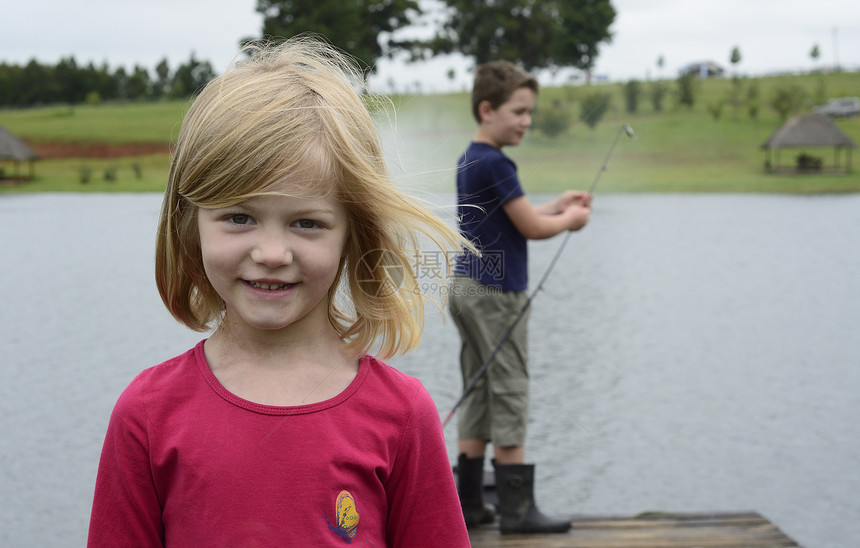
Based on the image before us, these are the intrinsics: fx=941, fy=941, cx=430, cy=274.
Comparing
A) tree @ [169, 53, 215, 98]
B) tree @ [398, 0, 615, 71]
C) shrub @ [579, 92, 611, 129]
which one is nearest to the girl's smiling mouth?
shrub @ [579, 92, 611, 129]

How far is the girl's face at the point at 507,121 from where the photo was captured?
10.3 feet

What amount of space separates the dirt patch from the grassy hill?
10 centimetres

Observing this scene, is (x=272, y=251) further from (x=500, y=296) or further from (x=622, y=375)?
(x=622, y=375)

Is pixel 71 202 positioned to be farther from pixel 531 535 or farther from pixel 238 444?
pixel 238 444

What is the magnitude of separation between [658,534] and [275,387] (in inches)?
94.0

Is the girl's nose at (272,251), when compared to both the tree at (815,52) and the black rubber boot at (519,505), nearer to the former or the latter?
the black rubber boot at (519,505)

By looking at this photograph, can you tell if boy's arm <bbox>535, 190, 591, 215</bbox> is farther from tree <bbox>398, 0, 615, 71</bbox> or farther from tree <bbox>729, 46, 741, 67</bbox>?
tree <bbox>729, 46, 741, 67</bbox>

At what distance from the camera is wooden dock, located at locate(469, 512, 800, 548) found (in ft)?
10.0

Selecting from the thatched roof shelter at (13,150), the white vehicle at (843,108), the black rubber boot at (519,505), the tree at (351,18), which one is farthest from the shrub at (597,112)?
the white vehicle at (843,108)

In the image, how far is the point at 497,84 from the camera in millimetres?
3223

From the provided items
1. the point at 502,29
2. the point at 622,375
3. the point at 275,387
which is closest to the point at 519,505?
the point at 275,387

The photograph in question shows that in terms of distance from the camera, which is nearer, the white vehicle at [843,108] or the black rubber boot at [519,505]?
the black rubber boot at [519,505]

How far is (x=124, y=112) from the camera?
49750mm

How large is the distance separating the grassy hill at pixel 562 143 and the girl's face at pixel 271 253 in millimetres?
201
